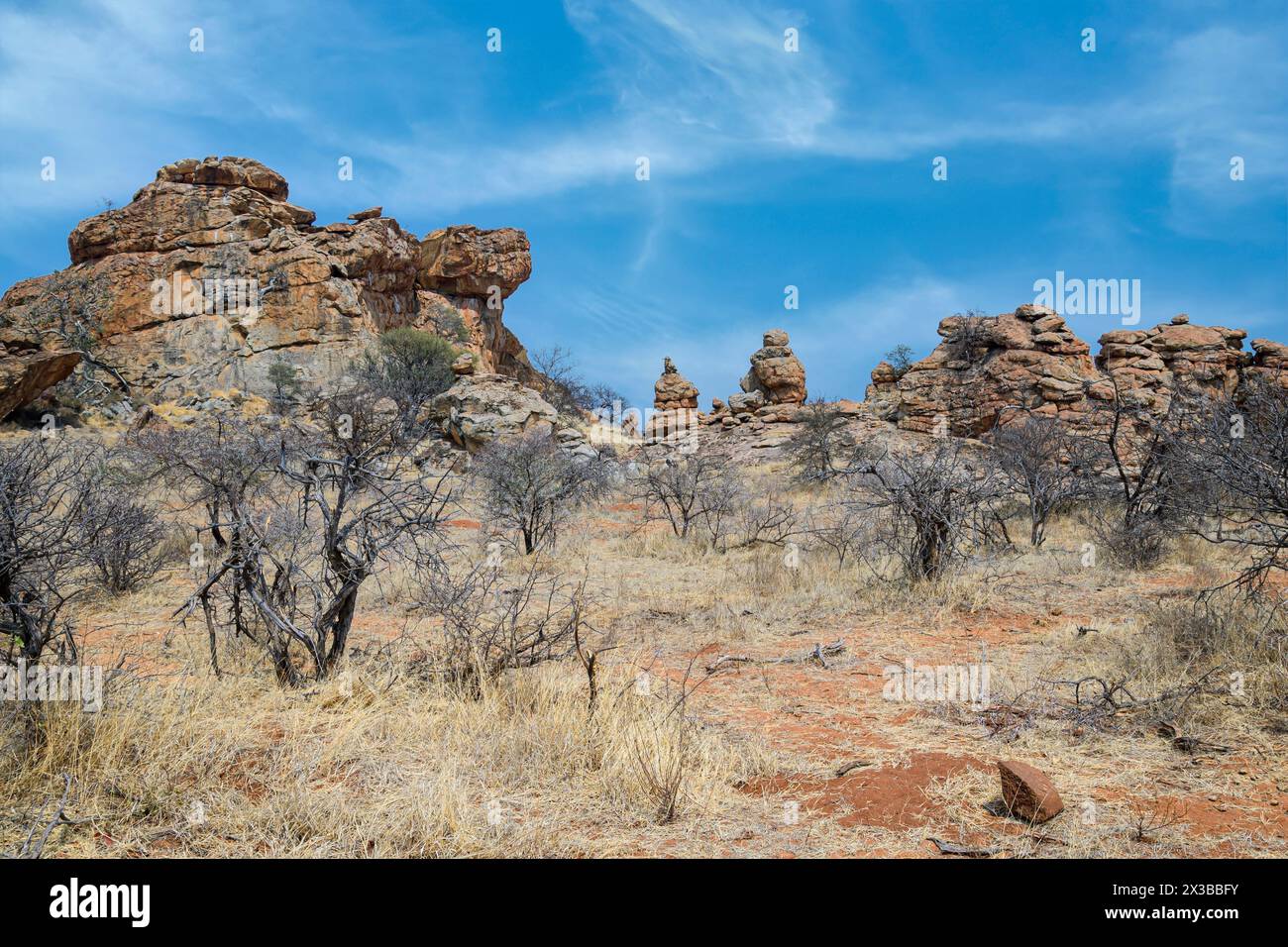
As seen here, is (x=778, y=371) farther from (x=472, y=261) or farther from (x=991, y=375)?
(x=472, y=261)

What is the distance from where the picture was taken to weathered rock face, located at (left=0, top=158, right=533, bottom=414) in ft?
88.5

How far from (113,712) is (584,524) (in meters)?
11.6

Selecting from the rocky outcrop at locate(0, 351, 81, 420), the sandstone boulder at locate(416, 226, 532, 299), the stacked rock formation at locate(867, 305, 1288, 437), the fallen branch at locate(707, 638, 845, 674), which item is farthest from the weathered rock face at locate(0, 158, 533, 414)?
the fallen branch at locate(707, 638, 845, 674)

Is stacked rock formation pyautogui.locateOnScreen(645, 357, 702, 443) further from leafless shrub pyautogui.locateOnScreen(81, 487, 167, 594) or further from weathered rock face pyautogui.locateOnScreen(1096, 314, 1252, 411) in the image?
leafless shrub pyautogui.locateOnScreen(81, 487, 167, 594)

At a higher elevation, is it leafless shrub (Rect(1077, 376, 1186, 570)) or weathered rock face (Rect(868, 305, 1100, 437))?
weathered rock face (Rect(868, 305, 1100, 437))

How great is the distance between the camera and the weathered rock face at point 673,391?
1428 inches

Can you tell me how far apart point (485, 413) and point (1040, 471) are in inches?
602

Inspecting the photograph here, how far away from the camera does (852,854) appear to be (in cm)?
310

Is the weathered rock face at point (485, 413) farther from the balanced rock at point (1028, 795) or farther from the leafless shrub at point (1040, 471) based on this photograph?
the balanced rock at point (1028, 795)

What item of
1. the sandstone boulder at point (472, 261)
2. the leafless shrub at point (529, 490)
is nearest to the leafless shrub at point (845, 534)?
the leafless shrub at point (529, 490)

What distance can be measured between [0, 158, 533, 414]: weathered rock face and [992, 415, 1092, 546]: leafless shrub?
2262 centimetres

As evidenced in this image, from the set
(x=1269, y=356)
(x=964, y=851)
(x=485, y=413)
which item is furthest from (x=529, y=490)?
(x=1269, y=356)

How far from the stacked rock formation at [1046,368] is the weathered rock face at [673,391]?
11.1 m

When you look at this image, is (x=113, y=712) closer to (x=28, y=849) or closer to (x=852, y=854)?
(x=28, y=849)
